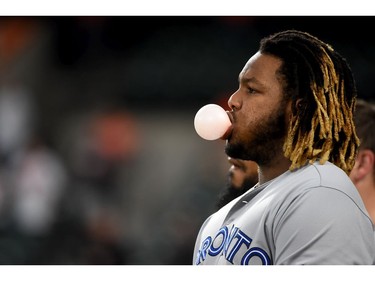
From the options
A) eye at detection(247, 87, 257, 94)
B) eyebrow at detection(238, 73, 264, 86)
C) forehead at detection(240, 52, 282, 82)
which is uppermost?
Answer: forehead at detection(240, 52, 282, 82)

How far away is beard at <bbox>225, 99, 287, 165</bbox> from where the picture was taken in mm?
1518

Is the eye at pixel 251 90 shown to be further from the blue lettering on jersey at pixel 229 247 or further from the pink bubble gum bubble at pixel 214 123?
the blue lettering on jersey at pixel 229 247

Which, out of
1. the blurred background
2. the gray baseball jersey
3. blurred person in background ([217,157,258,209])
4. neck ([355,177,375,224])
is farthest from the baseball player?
the blurred background

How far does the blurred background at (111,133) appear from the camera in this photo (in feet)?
13.1

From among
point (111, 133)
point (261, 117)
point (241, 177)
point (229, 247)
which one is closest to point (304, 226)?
point (229, 247)

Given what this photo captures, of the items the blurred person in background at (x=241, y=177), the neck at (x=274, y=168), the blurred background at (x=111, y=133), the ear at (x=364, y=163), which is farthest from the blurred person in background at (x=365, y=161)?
the blurred background at (x=111, y=133)

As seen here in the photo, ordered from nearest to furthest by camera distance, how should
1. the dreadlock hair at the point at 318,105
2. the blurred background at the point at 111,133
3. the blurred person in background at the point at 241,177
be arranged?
the dreadlock hair at the point at 318,105 → the blurred person in background at the point at 241,177 → the blurred background at the point at 111,133

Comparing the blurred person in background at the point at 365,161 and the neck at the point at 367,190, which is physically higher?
the blurred person in background at the point at 365,161

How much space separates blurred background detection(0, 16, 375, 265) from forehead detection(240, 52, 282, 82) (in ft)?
7.06

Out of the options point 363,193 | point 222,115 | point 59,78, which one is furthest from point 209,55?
point 222,115

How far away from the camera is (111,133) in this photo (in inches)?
183

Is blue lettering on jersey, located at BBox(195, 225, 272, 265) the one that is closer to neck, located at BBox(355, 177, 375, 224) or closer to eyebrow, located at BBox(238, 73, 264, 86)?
eyebrow, located at BBox(238, 73, 264, 86)

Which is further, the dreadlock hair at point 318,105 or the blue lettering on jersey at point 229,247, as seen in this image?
the dreadlock hair at point 318,105
